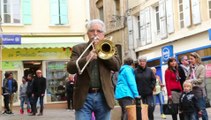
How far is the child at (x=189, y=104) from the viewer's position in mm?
9336

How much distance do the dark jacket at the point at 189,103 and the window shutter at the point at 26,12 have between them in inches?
772

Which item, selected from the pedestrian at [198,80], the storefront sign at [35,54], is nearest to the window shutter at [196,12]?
the storefront sign at [35,54]

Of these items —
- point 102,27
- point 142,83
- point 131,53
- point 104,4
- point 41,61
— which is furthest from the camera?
point 104,4

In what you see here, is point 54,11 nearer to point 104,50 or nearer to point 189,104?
point 189,104

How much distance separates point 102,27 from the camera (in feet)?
17.3

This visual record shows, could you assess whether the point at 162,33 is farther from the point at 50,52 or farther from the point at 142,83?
the point at 142,83

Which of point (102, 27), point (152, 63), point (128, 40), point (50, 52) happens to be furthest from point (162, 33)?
point (102, 27)

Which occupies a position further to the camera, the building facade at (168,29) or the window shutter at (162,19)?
the window shutter at (162,19)

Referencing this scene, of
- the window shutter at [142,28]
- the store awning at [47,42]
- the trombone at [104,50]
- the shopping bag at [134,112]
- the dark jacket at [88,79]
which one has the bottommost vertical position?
the shopping bag at [134,112]

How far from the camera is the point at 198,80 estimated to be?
9.84 m

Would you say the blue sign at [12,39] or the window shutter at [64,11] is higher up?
the window shutter at [64,11]

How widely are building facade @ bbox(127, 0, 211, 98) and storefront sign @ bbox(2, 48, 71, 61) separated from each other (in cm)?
478

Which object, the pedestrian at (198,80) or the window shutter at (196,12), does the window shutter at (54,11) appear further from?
the pedestrian at (198,80)

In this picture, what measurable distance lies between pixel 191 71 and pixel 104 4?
2440 centimetres
